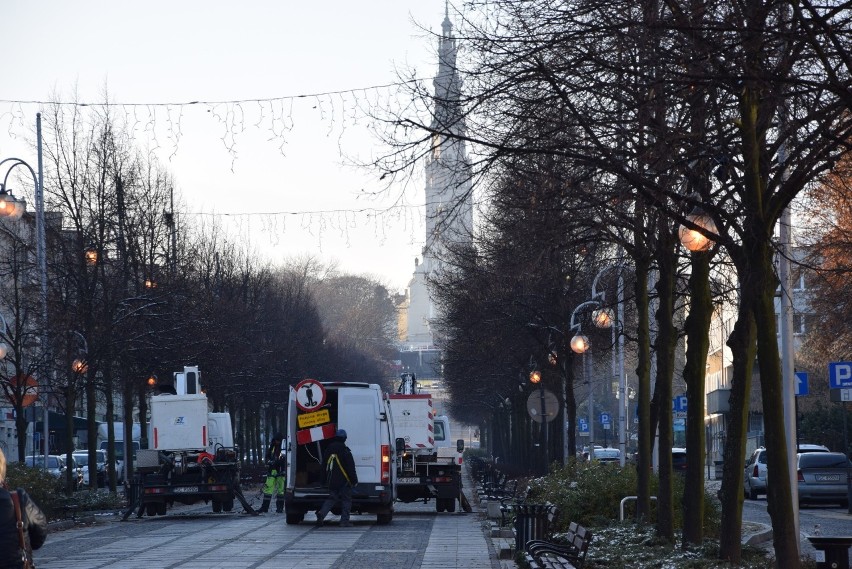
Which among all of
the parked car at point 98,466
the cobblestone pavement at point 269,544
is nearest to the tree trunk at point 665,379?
the cobblestone pavement at point 269,544

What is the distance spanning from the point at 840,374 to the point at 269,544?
13.7 metres

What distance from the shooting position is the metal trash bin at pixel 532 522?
18234 mm

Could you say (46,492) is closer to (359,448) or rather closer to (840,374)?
(359,448)

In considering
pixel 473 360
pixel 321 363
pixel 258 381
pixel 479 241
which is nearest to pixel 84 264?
pixel 479 241

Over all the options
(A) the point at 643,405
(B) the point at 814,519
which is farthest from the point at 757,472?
(A) the point at 643,405

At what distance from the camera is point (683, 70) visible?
12.7 m

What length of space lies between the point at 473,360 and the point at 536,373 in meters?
7.01

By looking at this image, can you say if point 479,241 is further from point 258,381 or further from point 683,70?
point 258,381

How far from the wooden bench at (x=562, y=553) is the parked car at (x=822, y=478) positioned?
2332cm

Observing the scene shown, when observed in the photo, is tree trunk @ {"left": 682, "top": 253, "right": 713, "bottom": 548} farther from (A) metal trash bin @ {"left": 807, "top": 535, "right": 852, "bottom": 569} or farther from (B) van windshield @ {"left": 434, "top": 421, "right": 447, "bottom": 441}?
(B) van windshield @ {"left": 434, "top": 421, "right": 447, "bottom": 441}

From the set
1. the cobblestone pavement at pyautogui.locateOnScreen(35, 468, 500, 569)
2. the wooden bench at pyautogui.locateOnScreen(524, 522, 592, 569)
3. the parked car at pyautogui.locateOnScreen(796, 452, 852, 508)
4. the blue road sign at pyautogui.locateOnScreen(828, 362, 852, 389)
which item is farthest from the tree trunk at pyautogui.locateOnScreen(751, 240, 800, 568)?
the parked car at pyautogui.locateOnScreen(796, 452, 852, 508)

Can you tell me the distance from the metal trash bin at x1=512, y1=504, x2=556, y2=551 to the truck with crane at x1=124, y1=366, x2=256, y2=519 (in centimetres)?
1634

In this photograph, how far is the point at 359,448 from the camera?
99.1 ft

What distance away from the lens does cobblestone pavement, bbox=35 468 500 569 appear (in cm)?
1978
